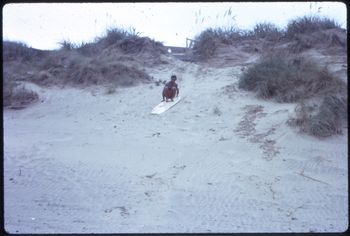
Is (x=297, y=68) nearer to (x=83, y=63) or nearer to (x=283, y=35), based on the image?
(x=283, y=35)

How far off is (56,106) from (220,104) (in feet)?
14.5

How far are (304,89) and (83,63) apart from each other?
23.6ft

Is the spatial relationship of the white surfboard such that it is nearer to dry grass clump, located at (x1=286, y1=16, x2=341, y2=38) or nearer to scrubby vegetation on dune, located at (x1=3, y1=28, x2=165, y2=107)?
scrubby vegetation on dune, located at (x1=3, y1=28, x2=165, y2=107)

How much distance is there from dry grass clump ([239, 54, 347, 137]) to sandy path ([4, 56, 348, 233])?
0.27 m

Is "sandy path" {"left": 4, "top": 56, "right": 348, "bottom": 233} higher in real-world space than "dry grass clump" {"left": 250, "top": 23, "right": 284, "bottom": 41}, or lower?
lower

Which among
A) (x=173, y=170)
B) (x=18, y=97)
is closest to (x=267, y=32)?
(x=18, y=97)

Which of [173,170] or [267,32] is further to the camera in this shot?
[267,32]


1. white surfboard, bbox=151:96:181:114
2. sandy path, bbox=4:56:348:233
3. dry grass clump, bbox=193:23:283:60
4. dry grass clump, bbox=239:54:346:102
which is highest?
dry grass clump, bbox=193:23:283:60

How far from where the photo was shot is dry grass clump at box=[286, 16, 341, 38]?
15.0 meters

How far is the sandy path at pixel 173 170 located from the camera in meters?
5.57

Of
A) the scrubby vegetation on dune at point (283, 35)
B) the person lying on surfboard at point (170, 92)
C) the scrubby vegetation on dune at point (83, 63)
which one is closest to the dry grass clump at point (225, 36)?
the scrubby vegetation on dune at point (283, 35)

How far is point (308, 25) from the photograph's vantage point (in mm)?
15156

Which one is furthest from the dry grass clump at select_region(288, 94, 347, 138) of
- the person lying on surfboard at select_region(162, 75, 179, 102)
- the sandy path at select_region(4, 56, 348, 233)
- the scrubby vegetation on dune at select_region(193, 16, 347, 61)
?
the scrubby vegetation on dune at select_region(193, 16, 347, 61)

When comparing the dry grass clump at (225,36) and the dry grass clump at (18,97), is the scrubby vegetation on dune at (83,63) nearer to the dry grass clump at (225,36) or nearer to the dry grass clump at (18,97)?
the dry grass clump at (18,97)
